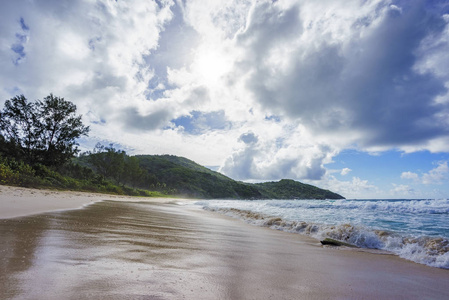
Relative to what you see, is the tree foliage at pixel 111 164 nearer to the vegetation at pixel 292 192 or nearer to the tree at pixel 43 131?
the tree at pixel 43 131

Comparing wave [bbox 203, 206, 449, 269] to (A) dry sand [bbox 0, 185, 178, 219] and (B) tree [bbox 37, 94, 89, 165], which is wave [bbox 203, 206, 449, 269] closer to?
(A) dry sand [bbox 0, 185, 178, 219]

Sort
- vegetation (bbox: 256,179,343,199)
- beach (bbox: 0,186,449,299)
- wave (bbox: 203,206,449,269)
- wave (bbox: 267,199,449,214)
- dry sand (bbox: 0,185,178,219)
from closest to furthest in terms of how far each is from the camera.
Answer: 1. beach (bbox: 0,186,449,299)
2. wave (bbox: 203,206,449,269)
3. dry sand (bbox: 0,185,178,219)
4. wave (bbox: 267,199,449,214)
5. vegetation (bbox: 256,179,343,199)

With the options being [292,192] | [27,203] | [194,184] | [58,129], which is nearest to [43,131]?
[58,129]

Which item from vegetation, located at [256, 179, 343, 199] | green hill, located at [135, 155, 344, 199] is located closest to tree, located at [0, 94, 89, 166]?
green hill, located at [135, 155, 344, 199]

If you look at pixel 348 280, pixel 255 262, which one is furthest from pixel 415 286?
pixel 255 262

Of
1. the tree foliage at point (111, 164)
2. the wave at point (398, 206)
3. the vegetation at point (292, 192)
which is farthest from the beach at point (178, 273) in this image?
the vegetation at point (292, 192)

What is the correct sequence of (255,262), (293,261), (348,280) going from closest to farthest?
(348,280) → (255,262) → (293,261)

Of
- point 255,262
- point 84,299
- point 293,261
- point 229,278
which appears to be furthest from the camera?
point 293,261

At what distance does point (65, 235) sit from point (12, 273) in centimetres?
231

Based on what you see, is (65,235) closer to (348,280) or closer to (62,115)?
(348,280)

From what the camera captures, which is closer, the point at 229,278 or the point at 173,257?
the point at 229,278

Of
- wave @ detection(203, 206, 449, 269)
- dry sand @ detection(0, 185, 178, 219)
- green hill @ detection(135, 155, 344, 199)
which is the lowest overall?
dry sand @ detection(0, 185, 178, 219)

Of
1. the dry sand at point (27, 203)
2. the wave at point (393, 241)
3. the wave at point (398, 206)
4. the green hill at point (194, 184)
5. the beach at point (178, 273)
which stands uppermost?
the green hill at point (194, 184)

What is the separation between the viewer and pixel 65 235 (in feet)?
13.9
